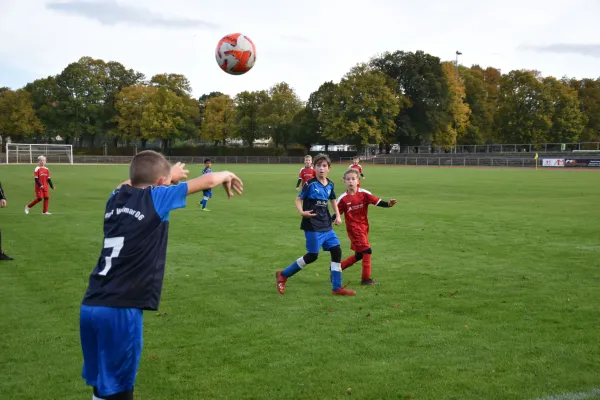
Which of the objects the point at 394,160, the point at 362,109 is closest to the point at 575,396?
the point at 394,160

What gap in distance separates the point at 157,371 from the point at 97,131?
3685 inches

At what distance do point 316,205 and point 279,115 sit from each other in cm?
8403

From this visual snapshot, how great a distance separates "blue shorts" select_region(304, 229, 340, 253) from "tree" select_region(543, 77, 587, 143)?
3282 inches

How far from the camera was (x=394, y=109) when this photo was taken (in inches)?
3093

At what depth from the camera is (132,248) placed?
3.57 meters

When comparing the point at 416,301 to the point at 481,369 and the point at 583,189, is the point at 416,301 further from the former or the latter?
the point at 583,189

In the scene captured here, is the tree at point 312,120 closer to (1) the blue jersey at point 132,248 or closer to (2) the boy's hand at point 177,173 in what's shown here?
(2) the boy's hand at point 177,173

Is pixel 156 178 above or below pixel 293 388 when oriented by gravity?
above

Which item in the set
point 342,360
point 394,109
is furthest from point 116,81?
point 342,360

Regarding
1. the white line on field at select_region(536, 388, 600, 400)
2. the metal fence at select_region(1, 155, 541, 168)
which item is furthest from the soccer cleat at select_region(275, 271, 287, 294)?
the metal fence at select_region(1, 155, 541, 168)

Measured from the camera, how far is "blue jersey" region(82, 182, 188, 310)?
3.53 meters

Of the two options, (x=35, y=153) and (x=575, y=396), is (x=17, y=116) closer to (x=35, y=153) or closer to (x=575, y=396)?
(x=35, y=153)

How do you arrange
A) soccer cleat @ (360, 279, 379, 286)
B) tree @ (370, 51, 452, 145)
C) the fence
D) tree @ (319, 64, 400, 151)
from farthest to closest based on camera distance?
1. tree @ (370, 51, 452, 145)
2. tree @ (319, 64, 400, 151)
3. the fence
4. soccer cleat @ (360, 279, 379, 286)

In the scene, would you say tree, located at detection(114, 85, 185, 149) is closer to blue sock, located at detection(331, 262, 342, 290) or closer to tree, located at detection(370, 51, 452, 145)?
tree, located at detection(370, 51, 452, 145)
